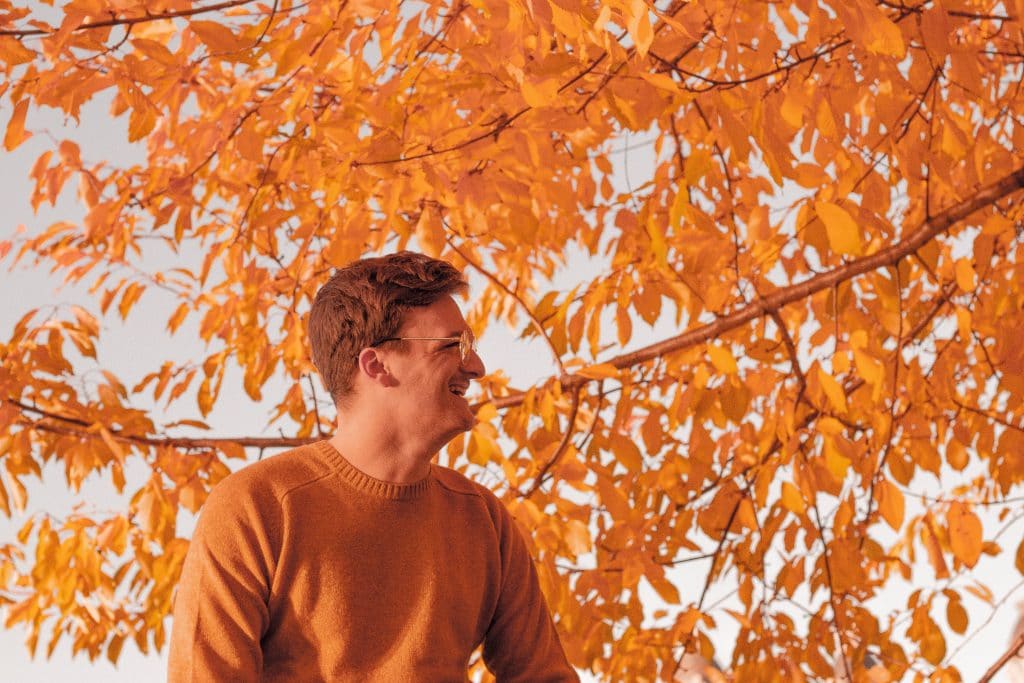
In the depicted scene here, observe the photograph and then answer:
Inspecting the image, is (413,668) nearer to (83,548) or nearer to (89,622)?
(83,548)

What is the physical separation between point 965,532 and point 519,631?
3.58ft

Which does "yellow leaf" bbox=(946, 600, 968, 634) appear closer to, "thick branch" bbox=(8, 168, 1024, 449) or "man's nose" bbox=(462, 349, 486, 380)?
"thick branch" bbox=(8, 168, 1024, 449)

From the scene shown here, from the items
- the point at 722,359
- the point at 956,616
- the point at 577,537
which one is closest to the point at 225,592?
the point at 577,537

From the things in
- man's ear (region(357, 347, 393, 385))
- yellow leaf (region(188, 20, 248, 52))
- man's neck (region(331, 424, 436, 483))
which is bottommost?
man's neck (region(331, 424, 436, 483))

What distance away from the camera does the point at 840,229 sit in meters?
1.54

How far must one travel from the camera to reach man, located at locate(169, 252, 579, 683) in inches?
46.1

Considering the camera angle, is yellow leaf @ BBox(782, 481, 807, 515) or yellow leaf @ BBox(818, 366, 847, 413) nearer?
yellow leaf @ BBox(818, 366, 847, 413)

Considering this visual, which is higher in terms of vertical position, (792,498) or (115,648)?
(792,498)

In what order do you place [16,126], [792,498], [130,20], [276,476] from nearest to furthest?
1. [276,476]
2. [130,20]
3. [16,126]
4. [792,498]

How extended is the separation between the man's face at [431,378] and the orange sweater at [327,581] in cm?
8

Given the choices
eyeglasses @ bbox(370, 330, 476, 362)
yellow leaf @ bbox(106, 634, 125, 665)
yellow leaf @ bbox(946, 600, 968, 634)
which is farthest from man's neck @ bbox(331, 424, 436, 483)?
yellow leaf @ bbox(106, 634, 125, 665)

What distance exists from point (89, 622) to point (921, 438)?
1.94 metres

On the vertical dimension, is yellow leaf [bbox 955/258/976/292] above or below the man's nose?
above

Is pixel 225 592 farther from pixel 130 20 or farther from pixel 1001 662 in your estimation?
pixel 1001 662
